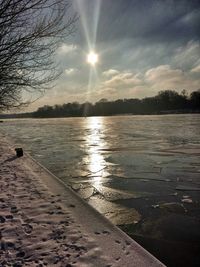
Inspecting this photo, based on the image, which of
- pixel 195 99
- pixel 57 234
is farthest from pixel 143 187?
pixel 195 99

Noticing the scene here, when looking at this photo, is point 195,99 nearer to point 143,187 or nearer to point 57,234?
point 143,187

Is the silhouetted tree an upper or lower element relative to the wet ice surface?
upper

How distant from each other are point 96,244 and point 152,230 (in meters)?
1.44

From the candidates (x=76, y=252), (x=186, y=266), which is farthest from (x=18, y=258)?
(x=186, y=266)

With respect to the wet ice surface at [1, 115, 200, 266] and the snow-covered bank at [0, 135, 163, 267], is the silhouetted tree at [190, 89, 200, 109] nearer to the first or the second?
the wet ice surface at [1, 115, 200, 266]


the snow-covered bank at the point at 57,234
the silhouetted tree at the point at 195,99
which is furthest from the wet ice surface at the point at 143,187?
the silhouetted tree at the point at 195,99

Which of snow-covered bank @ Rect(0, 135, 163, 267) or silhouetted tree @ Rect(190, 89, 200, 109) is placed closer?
snow-covered bank @ Rect(0, 135, 163, 267)

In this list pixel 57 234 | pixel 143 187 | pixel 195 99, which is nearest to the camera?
pixel 57 234

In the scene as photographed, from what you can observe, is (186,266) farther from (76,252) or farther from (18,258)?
(18,258)

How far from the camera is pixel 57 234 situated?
454 cm

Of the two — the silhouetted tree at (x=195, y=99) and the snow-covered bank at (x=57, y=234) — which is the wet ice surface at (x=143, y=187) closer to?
the snow-covered bank at (x=57, y=234)

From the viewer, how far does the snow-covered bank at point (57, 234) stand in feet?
12.4

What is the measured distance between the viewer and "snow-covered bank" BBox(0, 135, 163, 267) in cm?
379

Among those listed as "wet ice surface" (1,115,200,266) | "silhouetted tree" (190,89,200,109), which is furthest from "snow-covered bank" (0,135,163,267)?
"silhouetted tree" (190,89,200,109)
